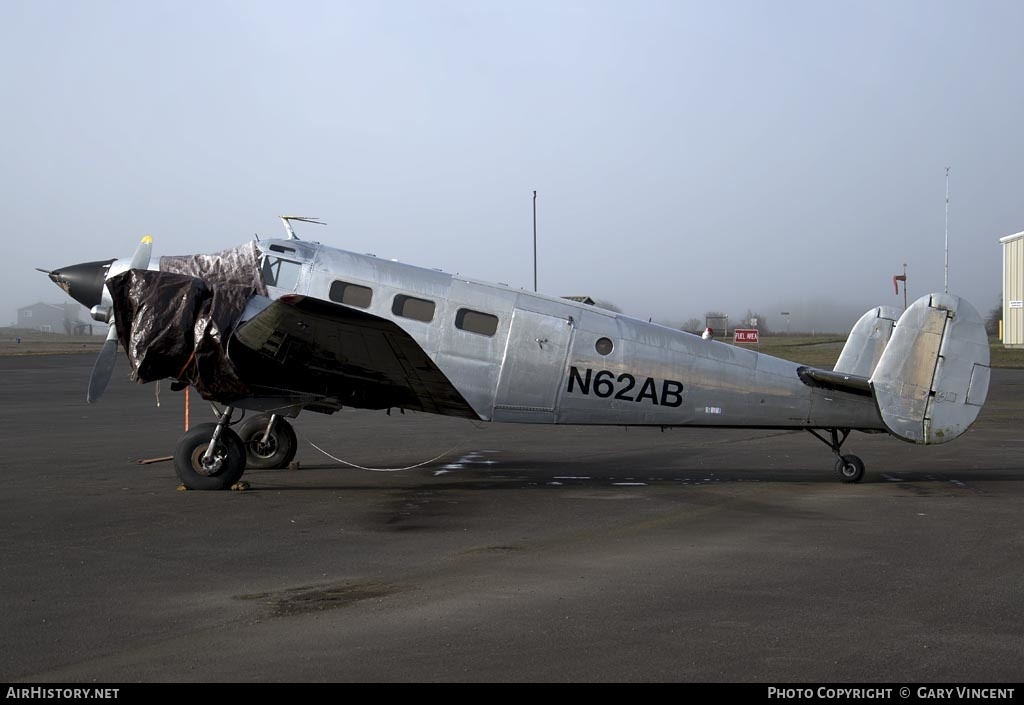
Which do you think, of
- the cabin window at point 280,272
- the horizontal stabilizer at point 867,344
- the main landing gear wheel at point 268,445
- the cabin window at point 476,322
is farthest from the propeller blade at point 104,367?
the horizontal stabilizer at point 867,344

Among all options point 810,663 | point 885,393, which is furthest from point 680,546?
point 885,393

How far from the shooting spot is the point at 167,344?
39.5 feet

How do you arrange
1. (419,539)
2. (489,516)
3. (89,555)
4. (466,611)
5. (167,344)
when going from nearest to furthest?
(466,611)
(89,555)
(419,539)
(489,516)
(167,344)

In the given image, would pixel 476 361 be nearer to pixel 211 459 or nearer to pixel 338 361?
pixel 338 361

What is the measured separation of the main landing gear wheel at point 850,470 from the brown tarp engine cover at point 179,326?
8.68 meters

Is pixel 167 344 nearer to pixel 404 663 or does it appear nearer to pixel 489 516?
pixel 489 516

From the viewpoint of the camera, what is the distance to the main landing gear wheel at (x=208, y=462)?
39.9ft

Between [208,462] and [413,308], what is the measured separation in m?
3.49

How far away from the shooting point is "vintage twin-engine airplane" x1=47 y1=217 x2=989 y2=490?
1215 cm

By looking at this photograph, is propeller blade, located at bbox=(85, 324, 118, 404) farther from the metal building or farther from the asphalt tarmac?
the metal building

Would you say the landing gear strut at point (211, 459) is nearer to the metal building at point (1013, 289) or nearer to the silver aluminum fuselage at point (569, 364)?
the silver aluminum fuselage at point (569, 364)

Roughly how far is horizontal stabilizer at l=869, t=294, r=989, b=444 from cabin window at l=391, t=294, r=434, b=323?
633 centimetres

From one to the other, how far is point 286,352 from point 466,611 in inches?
250

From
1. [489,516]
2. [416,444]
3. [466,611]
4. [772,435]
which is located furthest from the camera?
[772,435]
